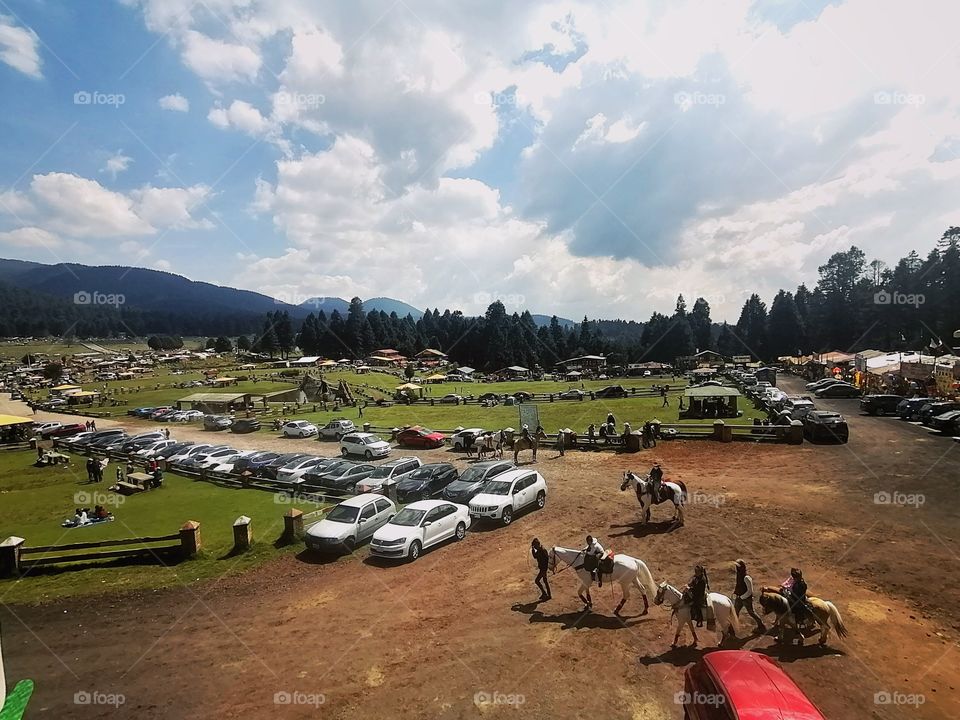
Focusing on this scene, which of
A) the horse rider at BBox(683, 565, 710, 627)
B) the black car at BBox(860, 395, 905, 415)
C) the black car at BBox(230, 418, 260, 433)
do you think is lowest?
the black car at BBox(230, 418, 260, 433)

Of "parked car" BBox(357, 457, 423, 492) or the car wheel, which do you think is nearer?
the car wheel

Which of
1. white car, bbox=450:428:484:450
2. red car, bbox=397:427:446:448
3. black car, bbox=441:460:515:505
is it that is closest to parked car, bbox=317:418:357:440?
red car, bbox=397:427:446:448

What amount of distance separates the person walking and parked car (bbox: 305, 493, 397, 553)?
11.6m

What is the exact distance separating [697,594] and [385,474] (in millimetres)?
15946

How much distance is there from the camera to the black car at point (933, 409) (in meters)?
30.6

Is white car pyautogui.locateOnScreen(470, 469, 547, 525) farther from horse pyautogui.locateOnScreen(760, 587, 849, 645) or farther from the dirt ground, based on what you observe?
horse pyautogui.locateOnScreen(760, 587, 849, 645)

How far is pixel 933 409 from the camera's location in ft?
103

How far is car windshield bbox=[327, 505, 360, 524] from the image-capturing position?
17.3m

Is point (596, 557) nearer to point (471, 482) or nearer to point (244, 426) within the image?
point (471, 482)

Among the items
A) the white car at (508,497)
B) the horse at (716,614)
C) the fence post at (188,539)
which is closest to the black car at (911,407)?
the white car at (508,497)

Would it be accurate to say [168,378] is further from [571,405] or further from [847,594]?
[847,594]

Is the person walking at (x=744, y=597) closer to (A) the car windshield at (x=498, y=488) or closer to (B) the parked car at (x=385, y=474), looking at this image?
(A) the car windshield at (x=498, y=488)

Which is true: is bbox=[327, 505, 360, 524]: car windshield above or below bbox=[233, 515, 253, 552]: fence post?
above

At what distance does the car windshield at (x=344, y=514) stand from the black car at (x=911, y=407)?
3707 centimetres
